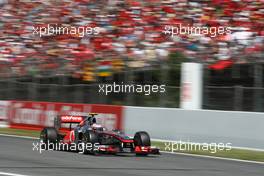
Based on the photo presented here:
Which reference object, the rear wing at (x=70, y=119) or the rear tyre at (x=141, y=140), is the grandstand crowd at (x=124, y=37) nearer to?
the rear wing at (x=70, y=119)

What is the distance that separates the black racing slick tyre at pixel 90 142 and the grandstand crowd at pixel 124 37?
22.3 ft

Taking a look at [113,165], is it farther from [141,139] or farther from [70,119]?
[70,119]

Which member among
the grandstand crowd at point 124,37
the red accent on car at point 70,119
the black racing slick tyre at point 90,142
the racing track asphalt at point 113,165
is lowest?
the racing track asphalt at point 113,165

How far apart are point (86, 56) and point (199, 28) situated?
4.50m

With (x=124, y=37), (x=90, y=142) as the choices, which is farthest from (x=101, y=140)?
(x=124, y=37)

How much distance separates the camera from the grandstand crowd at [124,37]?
57.5 ft

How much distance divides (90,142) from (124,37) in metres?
10.2

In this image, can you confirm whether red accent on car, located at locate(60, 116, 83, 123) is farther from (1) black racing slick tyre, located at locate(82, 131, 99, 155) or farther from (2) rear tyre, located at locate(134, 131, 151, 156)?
(2) rear tyre, located at locate(134, 131, 151, 156)

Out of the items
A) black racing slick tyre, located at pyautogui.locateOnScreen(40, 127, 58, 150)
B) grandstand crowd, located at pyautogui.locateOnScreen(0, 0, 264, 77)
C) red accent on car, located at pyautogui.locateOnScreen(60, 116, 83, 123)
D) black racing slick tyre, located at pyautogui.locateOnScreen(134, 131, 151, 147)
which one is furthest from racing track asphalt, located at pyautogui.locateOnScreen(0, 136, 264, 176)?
grandstand crowd, located at pyautogui.locateOnScreen(0, 0, 264, 77)

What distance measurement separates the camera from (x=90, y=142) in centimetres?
1064

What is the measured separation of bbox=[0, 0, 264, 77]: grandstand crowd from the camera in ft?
57.5

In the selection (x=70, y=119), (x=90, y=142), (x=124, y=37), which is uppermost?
(x=124, y=37)

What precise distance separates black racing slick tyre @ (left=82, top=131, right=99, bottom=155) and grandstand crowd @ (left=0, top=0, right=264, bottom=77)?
6784mm

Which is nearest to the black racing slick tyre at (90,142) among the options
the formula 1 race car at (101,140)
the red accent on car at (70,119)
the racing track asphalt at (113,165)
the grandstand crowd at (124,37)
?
the formula 1 race car at (101,140)
